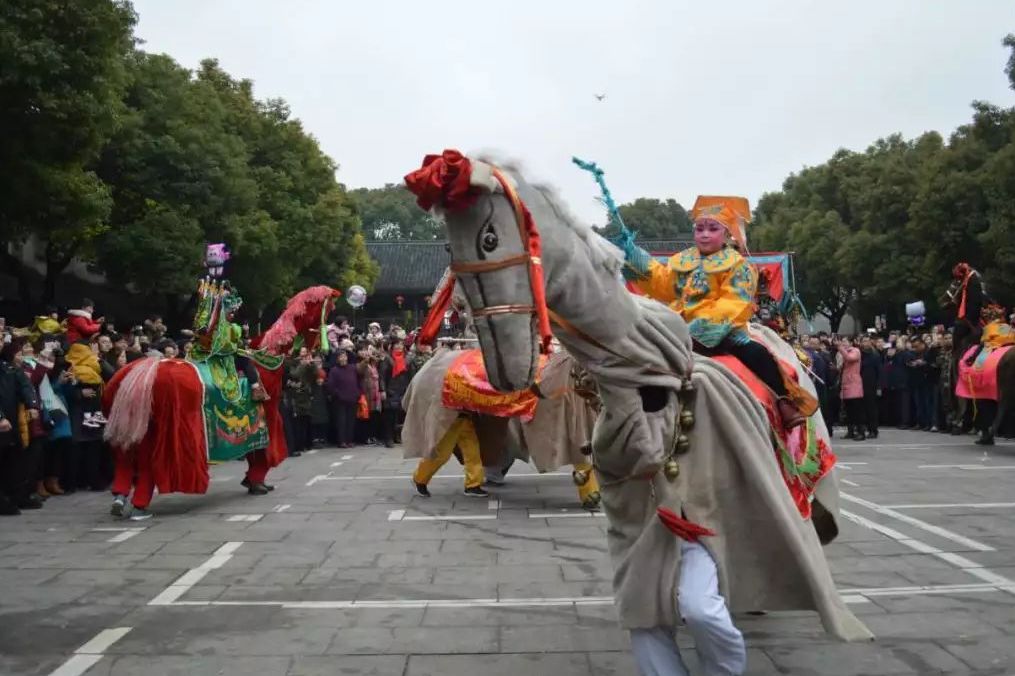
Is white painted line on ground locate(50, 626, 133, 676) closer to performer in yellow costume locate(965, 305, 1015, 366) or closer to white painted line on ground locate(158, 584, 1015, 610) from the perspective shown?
white painted line on ground locate(158, 584, 1015, 610)

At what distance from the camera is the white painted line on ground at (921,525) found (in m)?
7.33

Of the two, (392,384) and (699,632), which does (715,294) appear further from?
(392,384)

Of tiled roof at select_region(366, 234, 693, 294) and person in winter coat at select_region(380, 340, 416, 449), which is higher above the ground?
tiled roof at select_region(366, 234, 693, 294)

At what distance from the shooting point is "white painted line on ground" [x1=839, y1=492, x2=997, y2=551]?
24.0 feet

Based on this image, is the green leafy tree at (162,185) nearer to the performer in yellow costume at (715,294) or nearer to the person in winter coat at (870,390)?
the person in winter coat at (870,390)

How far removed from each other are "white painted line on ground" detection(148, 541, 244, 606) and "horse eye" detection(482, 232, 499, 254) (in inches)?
161

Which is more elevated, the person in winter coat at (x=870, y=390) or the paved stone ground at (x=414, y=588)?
the person in winter coat at (x=870, y=390)

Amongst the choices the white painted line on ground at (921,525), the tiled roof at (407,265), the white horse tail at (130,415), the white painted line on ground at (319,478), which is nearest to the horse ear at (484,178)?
the white painted line on ground at (921,525)

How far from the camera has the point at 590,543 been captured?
773cm

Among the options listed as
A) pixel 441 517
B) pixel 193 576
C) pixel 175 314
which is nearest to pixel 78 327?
pixel 441 517

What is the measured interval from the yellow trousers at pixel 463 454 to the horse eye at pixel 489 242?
23.2ft

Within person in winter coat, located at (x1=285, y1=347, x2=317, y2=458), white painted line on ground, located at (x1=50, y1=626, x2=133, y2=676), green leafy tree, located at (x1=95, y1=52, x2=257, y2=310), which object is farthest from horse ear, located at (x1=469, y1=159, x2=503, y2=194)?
green leafy tree, located at (x1=95, y1=52, x2=257, y2=310)

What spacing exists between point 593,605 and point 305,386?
10729mm

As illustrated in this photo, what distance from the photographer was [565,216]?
11.0 feet
